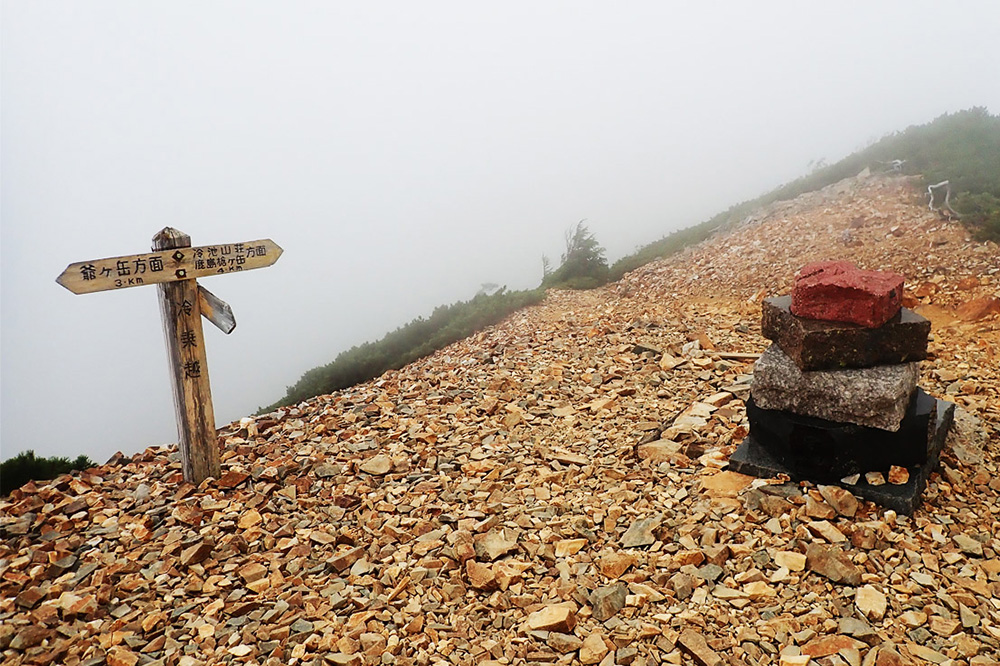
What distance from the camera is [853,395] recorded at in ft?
14.7

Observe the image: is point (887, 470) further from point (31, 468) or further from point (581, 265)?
point (581, 265)

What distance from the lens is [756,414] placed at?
5070 mm

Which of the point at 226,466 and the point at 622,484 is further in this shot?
the point at 226,466

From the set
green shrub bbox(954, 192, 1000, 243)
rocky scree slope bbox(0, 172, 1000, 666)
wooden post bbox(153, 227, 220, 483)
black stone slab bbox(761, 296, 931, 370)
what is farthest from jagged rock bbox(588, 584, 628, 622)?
green shrub bbox(954, 192, 1000, 243)

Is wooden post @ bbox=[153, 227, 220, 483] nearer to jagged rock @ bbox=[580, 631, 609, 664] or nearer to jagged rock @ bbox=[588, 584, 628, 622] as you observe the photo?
jagged rock @ bbox=[588, 584, 628, 622]

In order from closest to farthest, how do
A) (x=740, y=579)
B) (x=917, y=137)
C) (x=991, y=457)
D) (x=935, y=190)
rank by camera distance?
1. (x=740, y=579)
2. (x=991, y=457)
3. (x=935, y=190)
4. (x=917, y=137)

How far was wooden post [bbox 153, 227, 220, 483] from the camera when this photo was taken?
18.4ft

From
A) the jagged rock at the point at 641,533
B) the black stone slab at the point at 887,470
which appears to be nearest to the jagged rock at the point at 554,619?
the jagged rock at the point at 641,533

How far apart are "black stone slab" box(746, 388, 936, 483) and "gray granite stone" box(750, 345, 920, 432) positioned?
0.23 ft

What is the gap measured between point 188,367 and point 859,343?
20.3 ft

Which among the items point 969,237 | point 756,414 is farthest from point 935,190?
point 756,414

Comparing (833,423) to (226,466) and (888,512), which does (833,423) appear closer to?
(888,512)

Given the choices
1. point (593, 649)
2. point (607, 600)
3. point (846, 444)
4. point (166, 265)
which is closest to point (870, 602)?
point (846, 444)

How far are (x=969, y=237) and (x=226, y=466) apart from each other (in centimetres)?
1240
